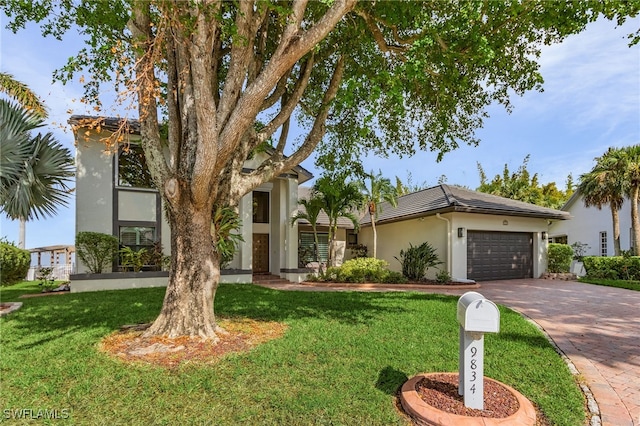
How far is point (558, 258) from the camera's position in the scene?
677 inches

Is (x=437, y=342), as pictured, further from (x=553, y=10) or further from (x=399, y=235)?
(x=399, y=235)

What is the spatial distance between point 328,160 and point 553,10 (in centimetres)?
585

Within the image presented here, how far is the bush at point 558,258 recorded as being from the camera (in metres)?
17.2

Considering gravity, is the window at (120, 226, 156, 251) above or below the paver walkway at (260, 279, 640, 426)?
above

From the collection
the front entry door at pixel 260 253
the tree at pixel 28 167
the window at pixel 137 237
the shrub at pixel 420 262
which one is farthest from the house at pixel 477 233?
the tree at pixel 28 167

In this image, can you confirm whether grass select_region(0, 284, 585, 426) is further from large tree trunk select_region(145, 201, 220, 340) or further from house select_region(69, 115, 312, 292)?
house select_region(69, 115, 312, 292)

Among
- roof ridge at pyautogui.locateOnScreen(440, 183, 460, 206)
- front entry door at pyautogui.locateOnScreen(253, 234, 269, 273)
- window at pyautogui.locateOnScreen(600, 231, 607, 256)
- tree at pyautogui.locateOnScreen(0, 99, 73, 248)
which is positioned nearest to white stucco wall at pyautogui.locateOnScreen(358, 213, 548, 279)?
roof ridge at pyautogui.locateOnScreen(440, 183, 460, 206)

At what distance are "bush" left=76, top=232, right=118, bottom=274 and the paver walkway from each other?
7.93 m

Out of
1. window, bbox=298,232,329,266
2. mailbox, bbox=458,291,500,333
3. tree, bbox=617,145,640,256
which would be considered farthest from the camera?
window, bbox=298,232,329,266

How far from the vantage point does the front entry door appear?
1778cm

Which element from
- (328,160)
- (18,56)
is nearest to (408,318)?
(328,160)

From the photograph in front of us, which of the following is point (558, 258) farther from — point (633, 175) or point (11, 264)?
point (11, 264)

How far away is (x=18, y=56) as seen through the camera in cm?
787

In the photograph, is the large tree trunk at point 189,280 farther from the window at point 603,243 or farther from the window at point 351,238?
the window at point 603,243
